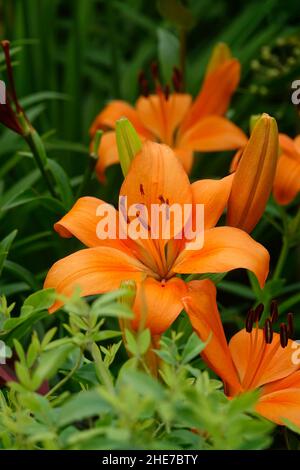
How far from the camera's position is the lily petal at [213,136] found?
1.21 meters

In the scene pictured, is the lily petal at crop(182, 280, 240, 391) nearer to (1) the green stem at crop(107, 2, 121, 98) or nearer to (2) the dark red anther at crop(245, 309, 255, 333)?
(2) the dark red anther at crop(245, 309, 255, 333)

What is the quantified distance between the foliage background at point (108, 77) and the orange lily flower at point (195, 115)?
0.10 meters

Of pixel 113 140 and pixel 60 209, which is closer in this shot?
pixel 60 209

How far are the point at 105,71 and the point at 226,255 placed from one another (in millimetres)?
1231

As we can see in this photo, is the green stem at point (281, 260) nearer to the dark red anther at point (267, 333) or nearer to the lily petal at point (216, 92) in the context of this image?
the dark red anther at point (267, 333)

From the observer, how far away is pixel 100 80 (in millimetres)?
1741

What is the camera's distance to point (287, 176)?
1.00 metres

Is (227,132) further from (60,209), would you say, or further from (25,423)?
(25,423)

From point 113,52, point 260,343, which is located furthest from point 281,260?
point 113,52

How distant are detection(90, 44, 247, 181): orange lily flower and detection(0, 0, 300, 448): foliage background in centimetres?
10

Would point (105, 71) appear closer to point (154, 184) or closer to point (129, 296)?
point (154, 184)

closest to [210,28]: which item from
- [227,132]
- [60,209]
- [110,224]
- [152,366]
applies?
[227,132]

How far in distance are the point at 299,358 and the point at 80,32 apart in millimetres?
1024

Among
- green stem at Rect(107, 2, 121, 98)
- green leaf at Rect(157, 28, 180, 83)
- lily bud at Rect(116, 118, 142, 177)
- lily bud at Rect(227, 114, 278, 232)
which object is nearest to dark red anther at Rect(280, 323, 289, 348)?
lily bud at Rect(227, 114, 278, 232)
